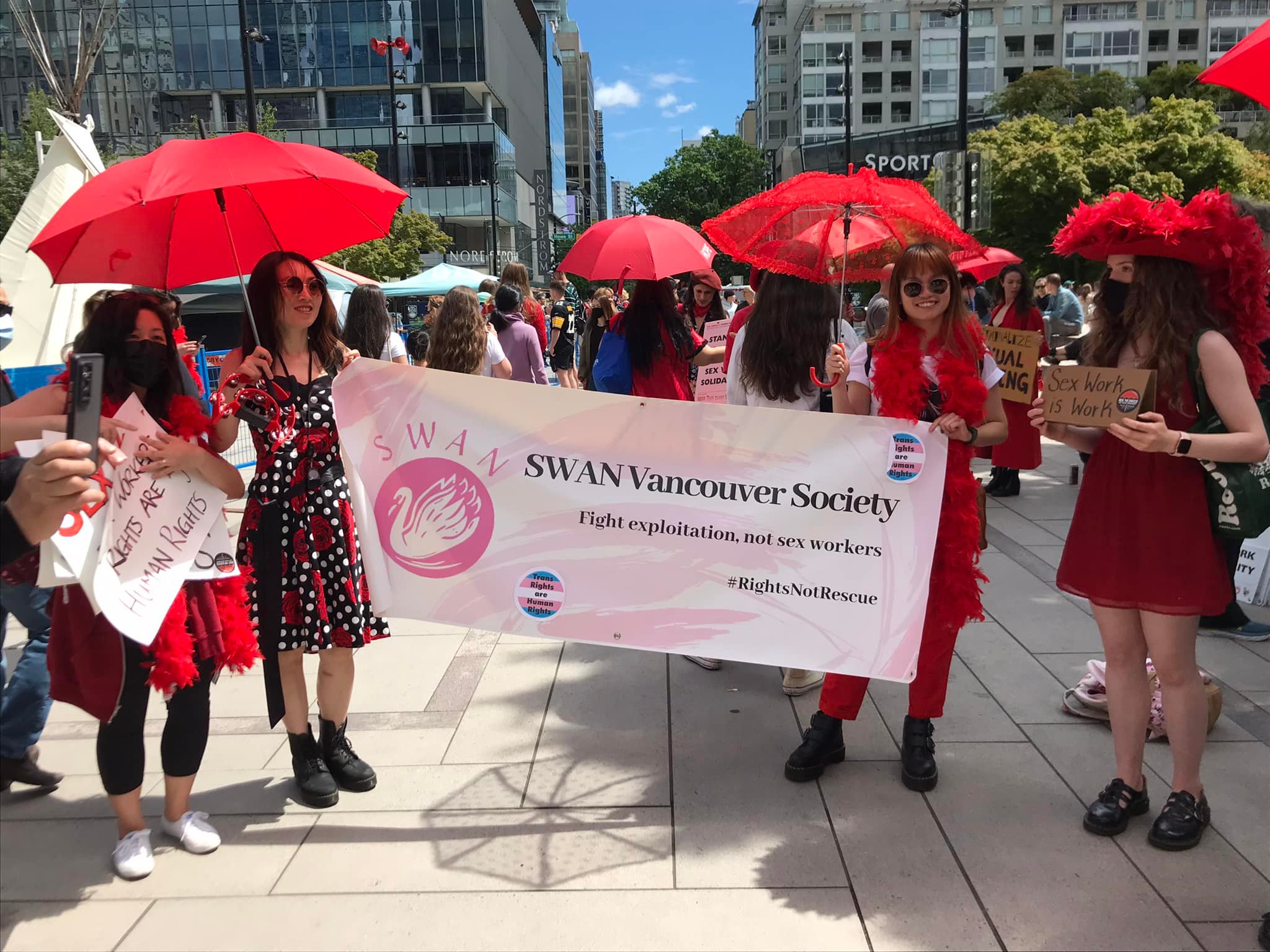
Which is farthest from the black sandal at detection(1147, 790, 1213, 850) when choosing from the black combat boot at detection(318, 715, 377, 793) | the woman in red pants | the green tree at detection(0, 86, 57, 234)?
the green tree at detection(0, 86, 57, 234)

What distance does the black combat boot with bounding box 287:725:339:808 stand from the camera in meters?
3.54

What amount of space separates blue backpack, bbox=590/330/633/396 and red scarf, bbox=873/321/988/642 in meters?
2.11

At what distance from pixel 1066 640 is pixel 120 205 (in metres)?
4.75

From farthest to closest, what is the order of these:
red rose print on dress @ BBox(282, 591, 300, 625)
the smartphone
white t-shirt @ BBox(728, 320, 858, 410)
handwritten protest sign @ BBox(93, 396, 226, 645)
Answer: white t-shirt @ BBox(728, 320, 858, 410), red rose print on dress @ BBox(282, 591, 300, 625), handwritten protest sign @ BBox(93, 396, 226, 645), the smartphone

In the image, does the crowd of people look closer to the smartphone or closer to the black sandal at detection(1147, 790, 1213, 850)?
the black sandal at detection(1147, 790, 1213, 850)

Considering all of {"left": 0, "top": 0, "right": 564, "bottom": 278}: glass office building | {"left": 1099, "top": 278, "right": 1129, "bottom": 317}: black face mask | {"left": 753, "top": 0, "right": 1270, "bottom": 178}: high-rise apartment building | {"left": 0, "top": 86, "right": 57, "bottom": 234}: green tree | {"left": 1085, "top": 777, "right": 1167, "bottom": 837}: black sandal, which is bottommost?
{"left": 1085, "top": 777, "right": 1167, "bottom": 837}: black sandal

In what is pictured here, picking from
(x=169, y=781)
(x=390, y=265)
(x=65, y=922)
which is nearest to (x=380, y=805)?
(x=169, y=781)

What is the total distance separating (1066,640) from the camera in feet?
16.8

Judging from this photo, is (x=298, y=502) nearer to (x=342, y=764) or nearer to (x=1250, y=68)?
(x=342, y=764)

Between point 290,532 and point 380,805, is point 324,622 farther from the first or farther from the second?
point 380,805

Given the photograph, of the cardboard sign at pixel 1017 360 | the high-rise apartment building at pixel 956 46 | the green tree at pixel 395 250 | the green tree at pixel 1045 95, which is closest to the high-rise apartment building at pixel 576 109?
the high-rise apartment building at pixel 956 46

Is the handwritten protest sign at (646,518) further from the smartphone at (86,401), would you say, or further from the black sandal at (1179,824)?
the smartphone at (86,401)

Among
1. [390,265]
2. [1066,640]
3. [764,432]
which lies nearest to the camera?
[764,432]

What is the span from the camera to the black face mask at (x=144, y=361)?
9.83 ft
